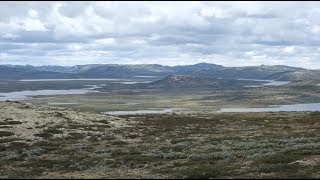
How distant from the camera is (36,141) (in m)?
51.2

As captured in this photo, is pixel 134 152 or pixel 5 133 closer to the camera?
pixel 134 152

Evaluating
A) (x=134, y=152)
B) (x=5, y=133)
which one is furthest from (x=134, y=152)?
(x=5, y=133)

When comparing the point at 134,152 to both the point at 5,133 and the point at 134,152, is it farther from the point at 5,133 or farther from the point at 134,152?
the point at 5,133

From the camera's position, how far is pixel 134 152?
4191 cm

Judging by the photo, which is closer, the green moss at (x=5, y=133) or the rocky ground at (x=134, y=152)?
the rocky ground at (x=134, y=152)

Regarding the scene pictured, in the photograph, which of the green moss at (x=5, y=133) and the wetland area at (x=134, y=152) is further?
the green moss at (x=5, y=133)

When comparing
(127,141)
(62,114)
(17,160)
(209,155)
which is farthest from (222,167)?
(62,114)

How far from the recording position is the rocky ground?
3009 cm

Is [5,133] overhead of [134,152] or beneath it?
overhead

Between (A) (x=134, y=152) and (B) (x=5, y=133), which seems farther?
(B) (x=5, y=133)

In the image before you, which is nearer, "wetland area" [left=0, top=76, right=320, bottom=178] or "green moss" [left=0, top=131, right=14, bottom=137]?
"wetland area" [left=0, top=76, right=320, bottom=178]

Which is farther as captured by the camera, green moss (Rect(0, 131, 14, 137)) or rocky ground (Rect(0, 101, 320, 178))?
green moss (Rect(0, 131, 14, 137))

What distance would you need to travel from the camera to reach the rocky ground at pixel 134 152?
30094mm

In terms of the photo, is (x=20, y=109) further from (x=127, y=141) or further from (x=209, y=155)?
(x=209, y=155)
